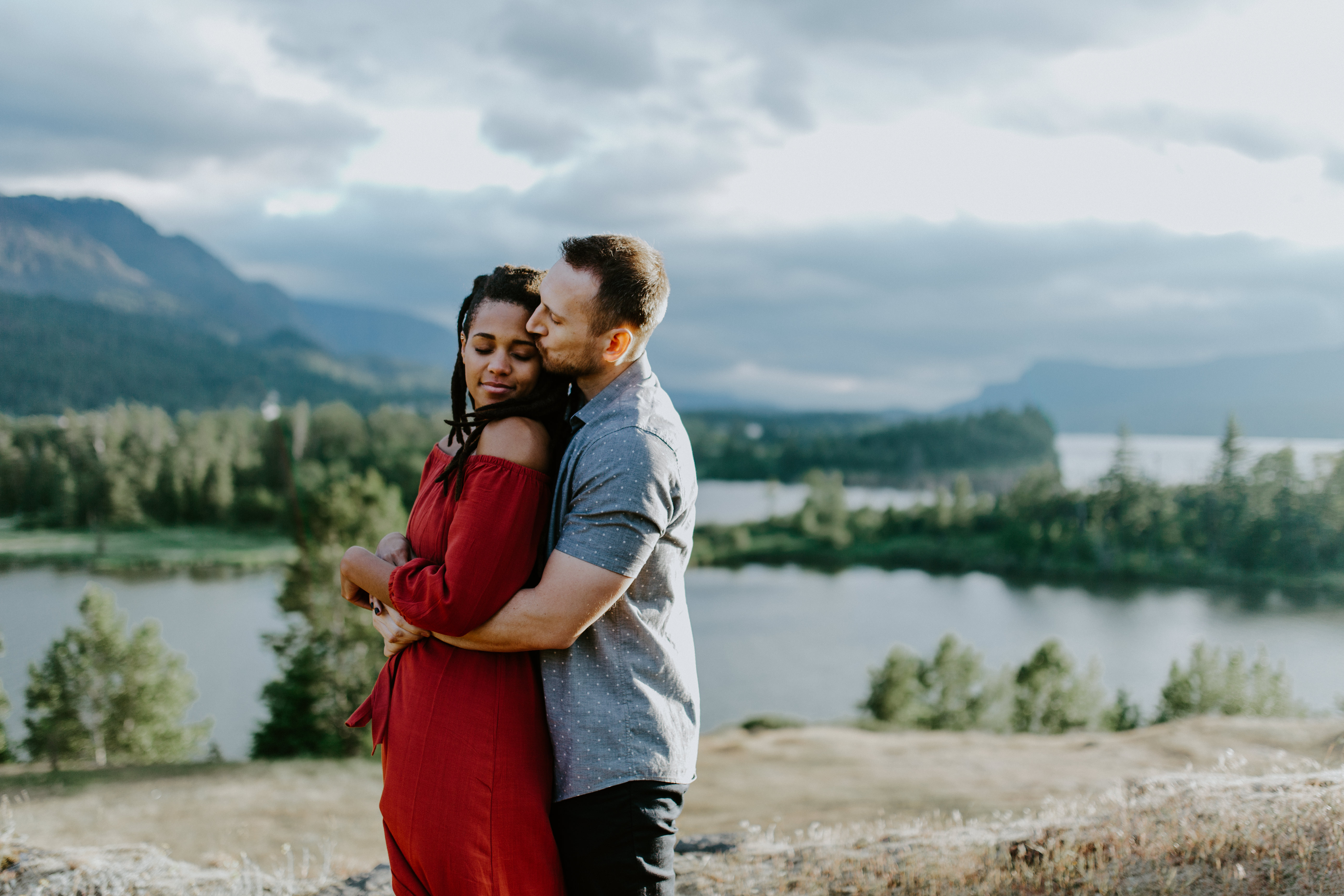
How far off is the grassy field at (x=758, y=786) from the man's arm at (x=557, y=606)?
825cm

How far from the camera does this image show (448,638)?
208 centimetres

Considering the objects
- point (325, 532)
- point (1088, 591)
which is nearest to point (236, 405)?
point (325, 532)

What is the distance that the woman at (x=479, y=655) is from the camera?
2004mm

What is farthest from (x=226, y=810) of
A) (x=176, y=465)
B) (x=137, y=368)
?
(x=137, y=368)

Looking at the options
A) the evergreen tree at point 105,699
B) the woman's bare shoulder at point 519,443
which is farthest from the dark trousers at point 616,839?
the evergreen tree at point 105,699

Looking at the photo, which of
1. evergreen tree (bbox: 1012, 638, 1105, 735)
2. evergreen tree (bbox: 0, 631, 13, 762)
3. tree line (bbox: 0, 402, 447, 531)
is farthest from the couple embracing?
tree line (bbox: 0, 402, 447, 531)

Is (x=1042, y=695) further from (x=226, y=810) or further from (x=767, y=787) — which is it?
(x=226, y=810)

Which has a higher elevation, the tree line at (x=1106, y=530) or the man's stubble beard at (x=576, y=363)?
the man's stubble beard at (x=576, y=363)

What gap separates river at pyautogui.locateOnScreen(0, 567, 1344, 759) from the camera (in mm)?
41250

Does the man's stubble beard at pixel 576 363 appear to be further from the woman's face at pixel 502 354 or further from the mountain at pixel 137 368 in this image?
the mountain at pixel 137 368

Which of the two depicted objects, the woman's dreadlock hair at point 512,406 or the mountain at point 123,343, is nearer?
the woman's dreadlock hair at point 512,406

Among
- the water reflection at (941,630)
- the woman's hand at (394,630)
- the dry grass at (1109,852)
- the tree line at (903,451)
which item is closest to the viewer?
the woman's hand at (394,630)

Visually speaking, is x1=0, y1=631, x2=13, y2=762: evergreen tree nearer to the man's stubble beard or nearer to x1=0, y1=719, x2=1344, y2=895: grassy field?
x1=0, y1=719, x2=1344, y2=895: grassy field

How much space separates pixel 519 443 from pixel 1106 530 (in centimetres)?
7181
